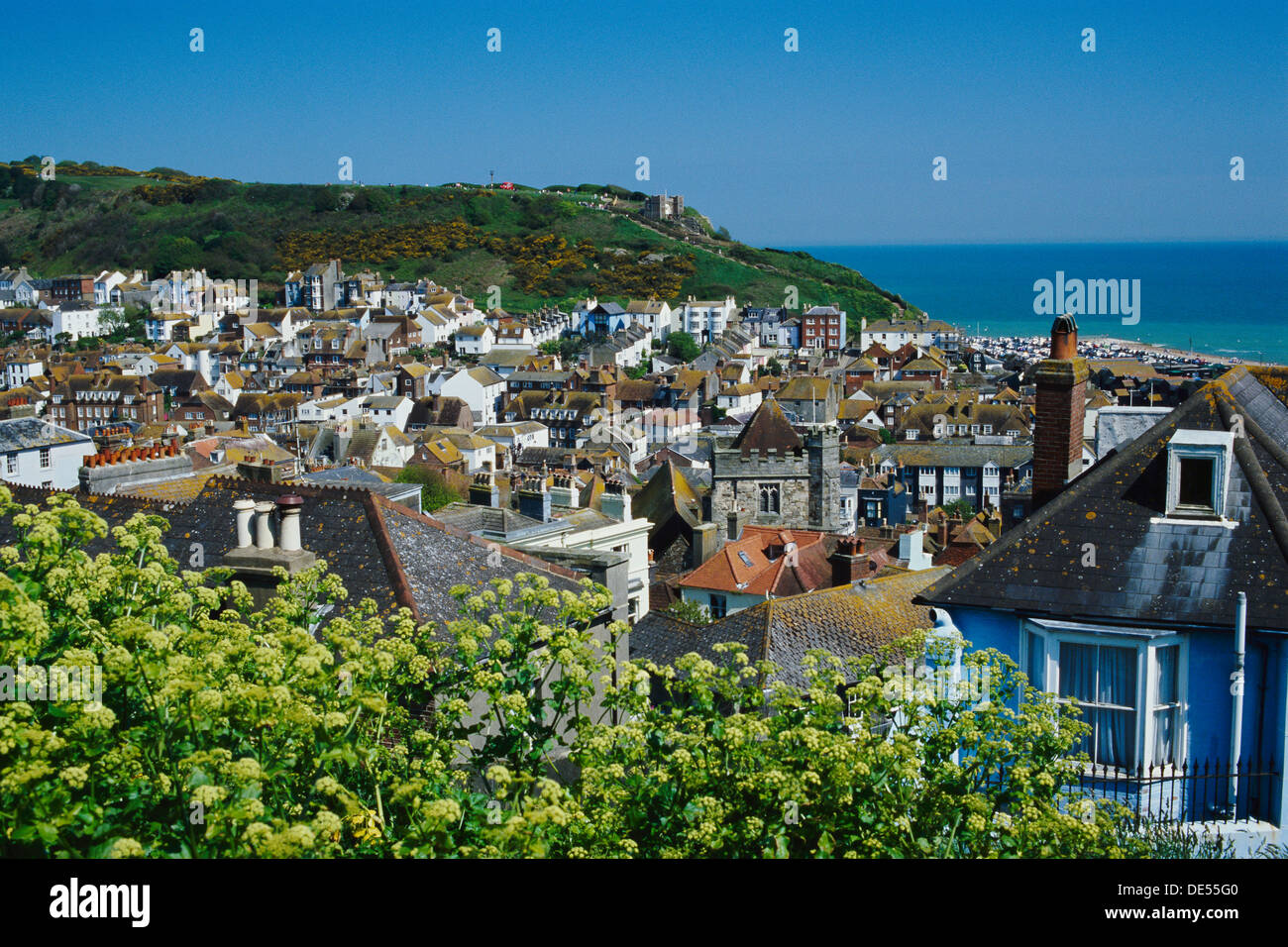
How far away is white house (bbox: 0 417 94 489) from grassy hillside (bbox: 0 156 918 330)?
106493 mm

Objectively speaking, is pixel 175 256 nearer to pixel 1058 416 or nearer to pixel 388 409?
pixel 388 409

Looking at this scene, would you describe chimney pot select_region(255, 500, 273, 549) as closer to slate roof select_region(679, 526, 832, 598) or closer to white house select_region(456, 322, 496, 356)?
slate roof select_region(679, 526, 832, 598)

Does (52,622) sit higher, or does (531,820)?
(52,622)

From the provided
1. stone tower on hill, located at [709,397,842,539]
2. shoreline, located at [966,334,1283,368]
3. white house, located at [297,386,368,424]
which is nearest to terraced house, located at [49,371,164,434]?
white house, located at [297,386,368,424]

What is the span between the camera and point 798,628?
60.5ft

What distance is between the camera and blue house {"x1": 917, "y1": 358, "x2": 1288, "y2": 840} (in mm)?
8938

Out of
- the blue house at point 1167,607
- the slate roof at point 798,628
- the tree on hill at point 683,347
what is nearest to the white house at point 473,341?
the tree on hill at point 683,347

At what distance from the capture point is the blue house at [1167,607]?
894 cm

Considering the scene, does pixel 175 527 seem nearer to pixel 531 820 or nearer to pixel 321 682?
pixel 321 682

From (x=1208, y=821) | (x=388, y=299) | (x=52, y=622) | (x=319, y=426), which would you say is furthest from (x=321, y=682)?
(x=388, y=299)

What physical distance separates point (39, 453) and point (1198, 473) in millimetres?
33351

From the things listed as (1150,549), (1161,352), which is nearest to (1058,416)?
(1150,549)
